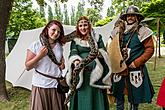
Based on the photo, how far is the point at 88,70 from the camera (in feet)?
10.2

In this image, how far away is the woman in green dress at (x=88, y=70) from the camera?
3.03 m

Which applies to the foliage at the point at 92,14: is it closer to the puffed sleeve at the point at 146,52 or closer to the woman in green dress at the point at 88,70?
the woman in green dress at the point at 88,70

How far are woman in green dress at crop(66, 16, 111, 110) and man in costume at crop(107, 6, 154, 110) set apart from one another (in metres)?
0.65

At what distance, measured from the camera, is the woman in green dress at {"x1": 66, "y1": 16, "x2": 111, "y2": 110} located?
303 centimetres

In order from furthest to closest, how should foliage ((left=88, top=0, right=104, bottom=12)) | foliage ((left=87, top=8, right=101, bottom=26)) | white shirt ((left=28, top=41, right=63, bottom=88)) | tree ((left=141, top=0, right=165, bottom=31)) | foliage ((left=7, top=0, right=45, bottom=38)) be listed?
tree ((left=141, top=0, right=165, bottom=31)), foliage ((left=7, top=0, right=45, bottom=38)), foliage ((left=88, top=0, right=104, bottom=12)), foliage ((left=87, top=8, right=101, bottom=26)), white shirt ((left=28, top=41, right=63, bottom=88))

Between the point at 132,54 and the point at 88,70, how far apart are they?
2.66 ft

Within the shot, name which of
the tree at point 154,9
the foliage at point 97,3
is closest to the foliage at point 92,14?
the foliage at point 97,3

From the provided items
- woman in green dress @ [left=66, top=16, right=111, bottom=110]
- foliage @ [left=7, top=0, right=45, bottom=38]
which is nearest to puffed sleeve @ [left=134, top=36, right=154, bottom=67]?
woman in green dress @ [left=66, top=16, right=111, bottom=110]

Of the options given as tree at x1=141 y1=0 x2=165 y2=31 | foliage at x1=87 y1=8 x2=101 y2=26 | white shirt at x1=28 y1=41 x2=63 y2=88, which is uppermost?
tree at x1=141 y1=0 x2=165 y2=31

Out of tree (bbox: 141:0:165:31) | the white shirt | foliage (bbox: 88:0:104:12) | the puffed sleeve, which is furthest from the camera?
tree (bbox: 141:0:165:31)

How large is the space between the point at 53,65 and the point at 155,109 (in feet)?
8.25

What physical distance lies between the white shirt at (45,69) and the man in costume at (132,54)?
0.91 meters

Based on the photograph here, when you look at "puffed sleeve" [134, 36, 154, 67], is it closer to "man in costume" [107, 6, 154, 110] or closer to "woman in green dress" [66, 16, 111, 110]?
"man in costume" [107, 6, 154, 110]

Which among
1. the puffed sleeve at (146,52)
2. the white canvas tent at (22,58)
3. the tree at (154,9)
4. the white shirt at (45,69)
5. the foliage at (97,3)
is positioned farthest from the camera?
the tree at (154,9)
